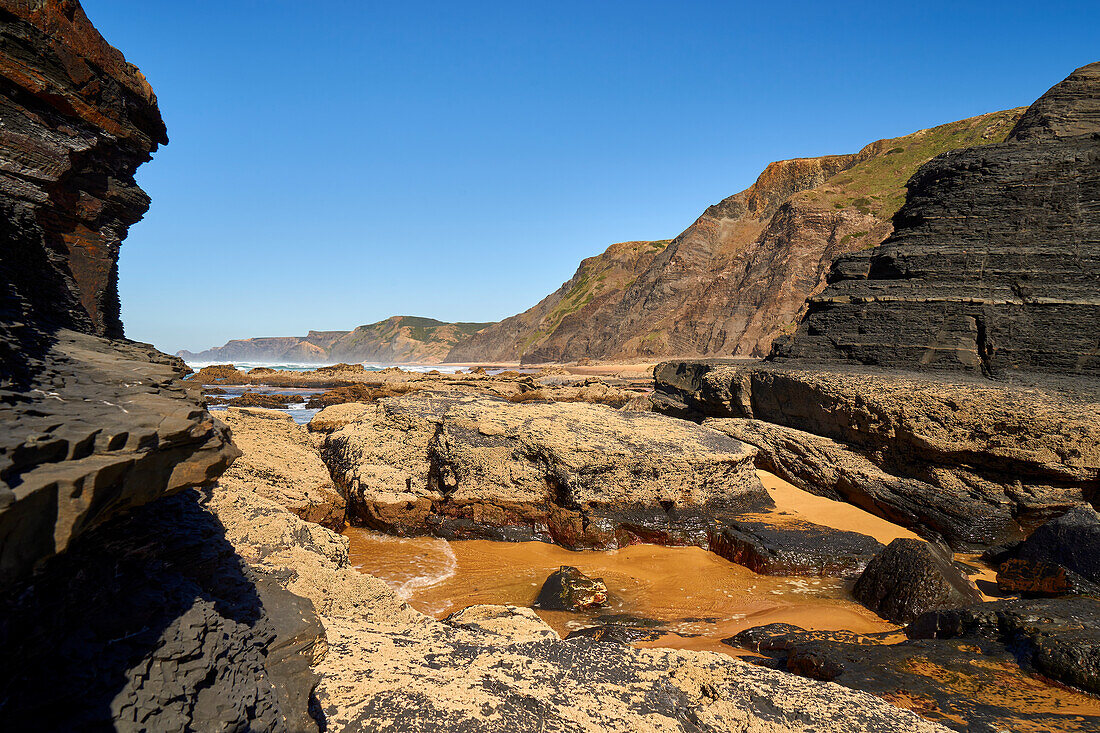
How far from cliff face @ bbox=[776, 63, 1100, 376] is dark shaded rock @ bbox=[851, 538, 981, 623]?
4.25 m

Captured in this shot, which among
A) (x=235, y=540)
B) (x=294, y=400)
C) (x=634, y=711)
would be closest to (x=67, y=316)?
(x=235, y=540)

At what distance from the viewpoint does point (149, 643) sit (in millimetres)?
1897

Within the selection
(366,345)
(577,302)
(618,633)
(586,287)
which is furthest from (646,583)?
(366,345)

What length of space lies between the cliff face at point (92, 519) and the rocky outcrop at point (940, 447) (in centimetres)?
786

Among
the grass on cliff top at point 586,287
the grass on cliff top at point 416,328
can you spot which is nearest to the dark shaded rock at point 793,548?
the grass on cliff top at point 586,287

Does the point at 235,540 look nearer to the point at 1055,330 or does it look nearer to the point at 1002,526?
the point at 1002,526

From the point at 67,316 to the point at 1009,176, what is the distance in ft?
40.7

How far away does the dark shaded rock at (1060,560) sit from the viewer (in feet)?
16.9

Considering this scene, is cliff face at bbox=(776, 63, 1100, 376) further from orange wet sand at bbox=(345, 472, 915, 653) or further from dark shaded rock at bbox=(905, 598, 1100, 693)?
dark shaded rock at bbox=(905, 598, 1100, 693)

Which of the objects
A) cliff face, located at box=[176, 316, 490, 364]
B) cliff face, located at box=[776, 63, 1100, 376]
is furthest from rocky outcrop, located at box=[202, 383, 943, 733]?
cliff face, located at box=[176, 316, 490, 364]

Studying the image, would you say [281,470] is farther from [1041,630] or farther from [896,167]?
[896,167]

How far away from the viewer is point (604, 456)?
7.19 metres

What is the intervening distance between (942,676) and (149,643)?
15.1 feet

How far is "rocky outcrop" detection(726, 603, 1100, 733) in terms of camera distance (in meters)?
3.10
